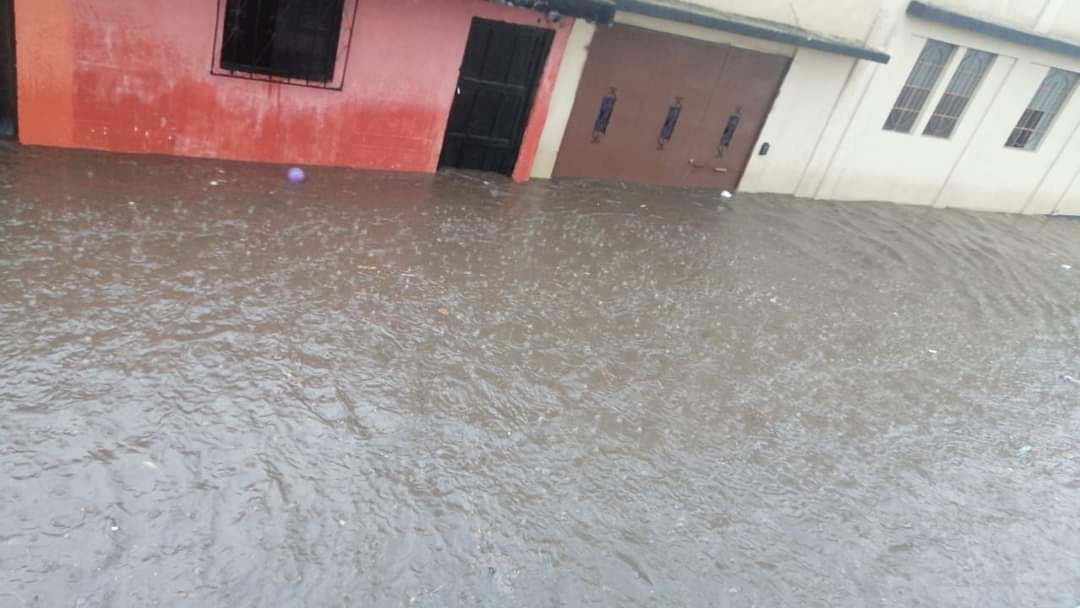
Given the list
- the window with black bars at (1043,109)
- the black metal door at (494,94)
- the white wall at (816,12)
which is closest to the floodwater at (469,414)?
the black metal door at (494,94)

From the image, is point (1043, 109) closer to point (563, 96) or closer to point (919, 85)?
point (919, 85)

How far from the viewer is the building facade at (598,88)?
7531 mm

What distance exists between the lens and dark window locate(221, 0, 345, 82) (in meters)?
7.70

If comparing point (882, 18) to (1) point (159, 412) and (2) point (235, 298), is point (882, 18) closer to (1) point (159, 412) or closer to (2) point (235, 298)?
(2) point (235, 298)

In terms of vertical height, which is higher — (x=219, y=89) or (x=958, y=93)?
(x=958, y=93)

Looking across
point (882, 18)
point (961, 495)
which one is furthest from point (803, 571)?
point (882, 18)

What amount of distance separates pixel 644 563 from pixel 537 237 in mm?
4753

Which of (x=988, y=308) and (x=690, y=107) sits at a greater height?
(x=690, y=107)

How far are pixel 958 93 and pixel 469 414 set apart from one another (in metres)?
11.1

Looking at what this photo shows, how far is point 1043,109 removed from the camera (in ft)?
44.8

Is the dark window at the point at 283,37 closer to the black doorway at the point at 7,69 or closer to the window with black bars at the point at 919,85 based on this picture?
the black doorway at the point at 7,69

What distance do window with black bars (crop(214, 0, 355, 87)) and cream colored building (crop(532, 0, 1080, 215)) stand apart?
9.66 feet

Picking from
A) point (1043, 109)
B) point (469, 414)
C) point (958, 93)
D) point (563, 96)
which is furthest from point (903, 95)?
point (469, 414)

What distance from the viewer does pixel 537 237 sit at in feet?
28.9
